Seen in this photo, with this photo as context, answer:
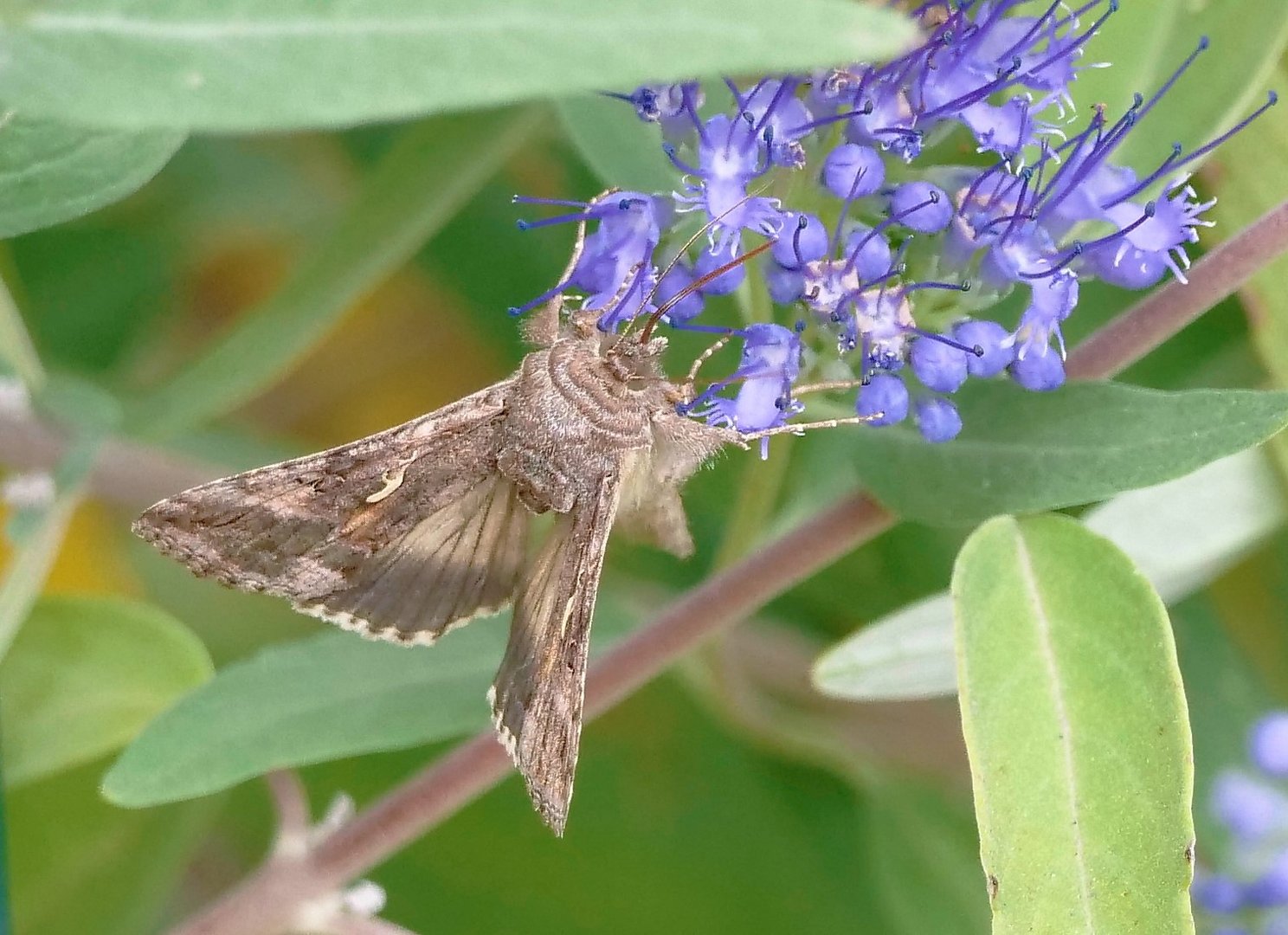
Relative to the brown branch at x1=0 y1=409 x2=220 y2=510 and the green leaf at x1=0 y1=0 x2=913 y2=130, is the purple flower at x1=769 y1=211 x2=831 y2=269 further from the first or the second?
the brown branch at x1=0 y1=409 x2=220 y2=510

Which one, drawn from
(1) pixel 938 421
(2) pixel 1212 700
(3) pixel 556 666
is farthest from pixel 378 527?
(2) pixel 1212 700

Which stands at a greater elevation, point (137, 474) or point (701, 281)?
point (137, 474)

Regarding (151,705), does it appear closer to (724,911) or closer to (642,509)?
(642,509)

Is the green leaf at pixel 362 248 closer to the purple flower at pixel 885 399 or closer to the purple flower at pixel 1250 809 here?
the purple flower at pixel 885 399

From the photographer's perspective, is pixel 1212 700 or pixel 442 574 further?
pixel 1212 700

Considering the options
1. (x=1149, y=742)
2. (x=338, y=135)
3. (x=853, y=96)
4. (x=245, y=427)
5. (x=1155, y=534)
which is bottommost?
(x=1149, y=742)

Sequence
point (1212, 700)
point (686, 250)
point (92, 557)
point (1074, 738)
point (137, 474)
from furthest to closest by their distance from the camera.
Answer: point (92, 557)
point (1212, 700)
point (137, 474)
point (686, 250)
point (1074, 738)

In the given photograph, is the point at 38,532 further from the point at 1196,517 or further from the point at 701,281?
the point at 1196,517

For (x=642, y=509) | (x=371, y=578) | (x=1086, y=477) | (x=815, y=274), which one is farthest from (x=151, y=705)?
(x=1086, y=477)
